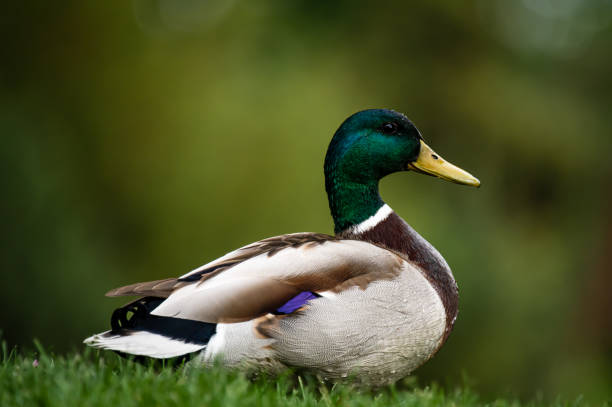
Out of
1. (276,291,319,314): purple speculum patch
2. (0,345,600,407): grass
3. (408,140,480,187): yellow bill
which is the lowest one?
(0,345,600,407): grass

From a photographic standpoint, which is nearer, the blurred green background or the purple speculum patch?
the purple speculum patch

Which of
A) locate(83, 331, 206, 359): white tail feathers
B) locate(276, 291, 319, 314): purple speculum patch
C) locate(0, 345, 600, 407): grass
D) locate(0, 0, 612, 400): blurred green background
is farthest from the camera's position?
locate(0, 0, 612, 400): blurred green background

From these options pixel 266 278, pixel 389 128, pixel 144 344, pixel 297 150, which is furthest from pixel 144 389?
pixel 297 150

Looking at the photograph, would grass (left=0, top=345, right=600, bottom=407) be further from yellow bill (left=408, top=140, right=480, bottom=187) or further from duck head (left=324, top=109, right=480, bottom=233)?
yellow bill (left=408, top=140, right=480, bottom=187)

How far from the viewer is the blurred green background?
22.3ft

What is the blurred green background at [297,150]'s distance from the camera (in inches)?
268

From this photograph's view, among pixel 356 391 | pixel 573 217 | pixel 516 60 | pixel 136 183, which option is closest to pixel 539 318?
pixel 573 217

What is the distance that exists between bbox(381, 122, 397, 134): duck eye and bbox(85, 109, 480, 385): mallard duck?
0.61 metres

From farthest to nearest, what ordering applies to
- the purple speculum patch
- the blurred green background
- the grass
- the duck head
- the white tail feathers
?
the blurred green background → the duck head → the purple speculum patch → the white tail feathers → the grass

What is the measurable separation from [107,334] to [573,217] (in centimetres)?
675

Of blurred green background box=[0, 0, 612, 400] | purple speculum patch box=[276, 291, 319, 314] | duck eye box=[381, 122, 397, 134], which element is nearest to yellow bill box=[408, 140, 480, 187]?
duck eye box=[381, 122, 397, 134]

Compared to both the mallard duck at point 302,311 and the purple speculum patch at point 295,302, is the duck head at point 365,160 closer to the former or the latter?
the mallard duck at point 302,311

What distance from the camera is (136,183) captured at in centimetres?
701

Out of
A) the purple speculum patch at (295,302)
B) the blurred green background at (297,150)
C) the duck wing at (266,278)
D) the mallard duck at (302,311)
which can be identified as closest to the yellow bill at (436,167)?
the mallard duck at (302,311)
